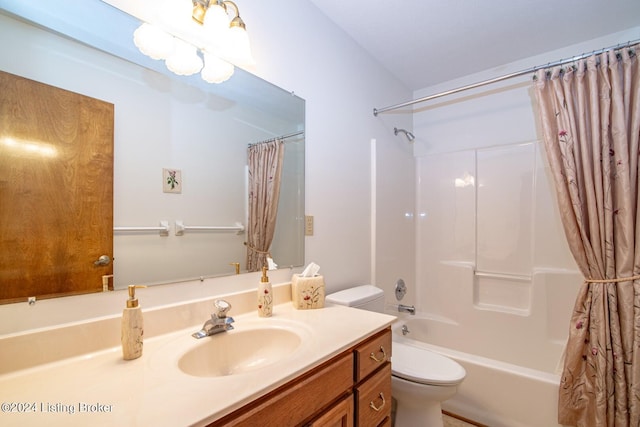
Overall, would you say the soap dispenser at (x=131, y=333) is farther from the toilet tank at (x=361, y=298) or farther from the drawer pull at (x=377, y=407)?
the toilet tank at (x=361, y=298)

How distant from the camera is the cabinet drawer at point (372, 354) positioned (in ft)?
3.08

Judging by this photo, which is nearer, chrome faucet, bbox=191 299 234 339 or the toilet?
chrome faucet, bbox=191 299 234 339

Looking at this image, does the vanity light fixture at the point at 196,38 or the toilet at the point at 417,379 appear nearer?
the vanity light fixture at the point at 196,38

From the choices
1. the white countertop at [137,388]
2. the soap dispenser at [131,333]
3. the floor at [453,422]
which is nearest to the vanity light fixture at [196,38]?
the soap dispenser at [131,333]

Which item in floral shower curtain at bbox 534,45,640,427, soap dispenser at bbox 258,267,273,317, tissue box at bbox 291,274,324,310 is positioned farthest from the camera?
floral shower curtain at bbox 534,45,640,427

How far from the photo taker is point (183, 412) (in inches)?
21.4

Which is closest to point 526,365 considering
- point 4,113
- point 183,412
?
point 183,412

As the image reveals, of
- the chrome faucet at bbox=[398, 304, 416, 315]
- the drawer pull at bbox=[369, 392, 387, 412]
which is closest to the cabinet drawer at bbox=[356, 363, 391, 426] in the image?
the drawer pull at bbox=[369, 392, 387, 412]

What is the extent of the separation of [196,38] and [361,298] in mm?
1379

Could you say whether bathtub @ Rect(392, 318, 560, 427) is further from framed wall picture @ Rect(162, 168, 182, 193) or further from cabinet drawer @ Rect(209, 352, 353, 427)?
framed wall picture @ Rect(162, 168, 182, 193)

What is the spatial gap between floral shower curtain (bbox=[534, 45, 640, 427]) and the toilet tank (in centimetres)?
102

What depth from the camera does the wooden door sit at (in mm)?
704

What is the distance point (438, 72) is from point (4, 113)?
249 cm

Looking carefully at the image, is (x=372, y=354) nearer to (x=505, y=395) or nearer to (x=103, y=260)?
(x=103, y=260)
